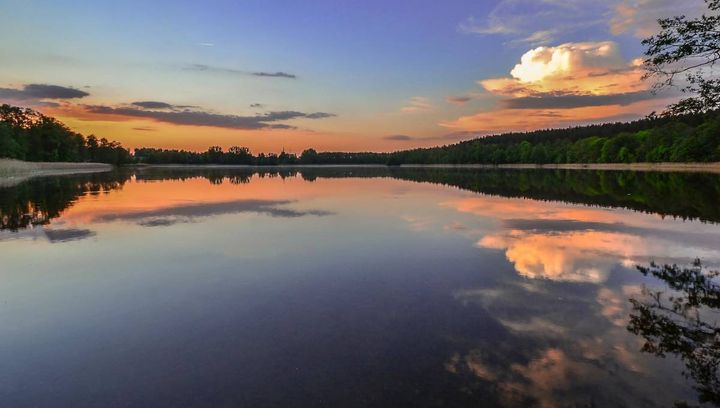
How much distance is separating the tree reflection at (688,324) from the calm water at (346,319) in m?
0.05

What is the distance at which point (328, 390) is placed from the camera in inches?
247

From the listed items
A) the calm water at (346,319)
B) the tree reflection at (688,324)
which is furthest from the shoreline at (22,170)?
the tree reflection at (688,324)

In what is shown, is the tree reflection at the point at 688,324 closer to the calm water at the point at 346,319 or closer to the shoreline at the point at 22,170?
the calm water at the point at 346,319

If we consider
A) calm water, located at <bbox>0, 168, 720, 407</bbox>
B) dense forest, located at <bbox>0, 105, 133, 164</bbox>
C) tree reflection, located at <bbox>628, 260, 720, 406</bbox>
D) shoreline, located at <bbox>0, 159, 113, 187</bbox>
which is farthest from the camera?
dense forest, located at <bbox>0, 105, 133, 164</bbox>

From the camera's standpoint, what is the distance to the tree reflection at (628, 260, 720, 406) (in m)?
6.86

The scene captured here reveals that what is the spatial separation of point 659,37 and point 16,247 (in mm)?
24650

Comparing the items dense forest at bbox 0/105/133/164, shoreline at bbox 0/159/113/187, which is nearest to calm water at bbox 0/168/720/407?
shoreline at bbox 0/159/113/187

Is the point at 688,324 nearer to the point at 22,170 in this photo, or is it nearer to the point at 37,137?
the point at 22,170

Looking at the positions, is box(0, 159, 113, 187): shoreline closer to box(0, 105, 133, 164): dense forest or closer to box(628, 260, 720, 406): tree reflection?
box(0, 105, 133, 164): dense forest

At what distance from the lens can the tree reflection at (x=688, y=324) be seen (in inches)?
270

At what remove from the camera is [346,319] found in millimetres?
9195

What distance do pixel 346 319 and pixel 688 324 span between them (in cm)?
718

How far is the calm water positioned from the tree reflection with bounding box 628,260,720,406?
5 cm

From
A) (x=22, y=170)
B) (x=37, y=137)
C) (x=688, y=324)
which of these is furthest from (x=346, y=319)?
(x=37, y=137)
